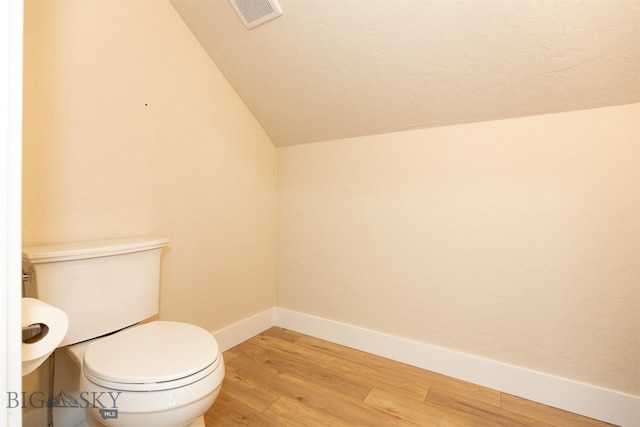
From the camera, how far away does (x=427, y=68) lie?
4.48ft

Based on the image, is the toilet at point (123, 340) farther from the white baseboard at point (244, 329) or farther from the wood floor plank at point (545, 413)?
the wood floor plank at point (545, 413)

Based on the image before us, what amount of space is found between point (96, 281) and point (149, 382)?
49cm

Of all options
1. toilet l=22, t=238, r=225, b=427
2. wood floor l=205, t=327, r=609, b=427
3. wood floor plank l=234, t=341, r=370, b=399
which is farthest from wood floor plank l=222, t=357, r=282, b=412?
toilet l=22, t=238, r=225, b=427

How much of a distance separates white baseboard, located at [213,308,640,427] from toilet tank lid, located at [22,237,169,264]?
818 millimetres

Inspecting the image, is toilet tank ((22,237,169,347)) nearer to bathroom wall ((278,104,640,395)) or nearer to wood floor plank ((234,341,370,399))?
wood floor plank ((234,341,370,399))

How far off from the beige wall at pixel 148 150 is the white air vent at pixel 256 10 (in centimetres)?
37

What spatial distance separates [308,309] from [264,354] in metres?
0.44

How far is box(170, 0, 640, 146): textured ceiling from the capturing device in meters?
1.10

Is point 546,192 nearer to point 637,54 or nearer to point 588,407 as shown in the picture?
point 637,54

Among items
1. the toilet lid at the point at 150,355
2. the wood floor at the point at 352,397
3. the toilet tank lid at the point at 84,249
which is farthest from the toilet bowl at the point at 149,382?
the wood floor at the point at 352,397

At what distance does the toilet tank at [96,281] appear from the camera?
3.18 ft

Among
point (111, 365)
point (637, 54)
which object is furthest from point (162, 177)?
point (637, 54)

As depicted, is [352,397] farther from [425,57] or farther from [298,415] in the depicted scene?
[425,57]

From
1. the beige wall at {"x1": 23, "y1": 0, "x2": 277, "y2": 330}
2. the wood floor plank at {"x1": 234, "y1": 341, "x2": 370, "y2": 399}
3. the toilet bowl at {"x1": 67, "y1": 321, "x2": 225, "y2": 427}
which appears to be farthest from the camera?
the wood floor plank at {"x1": 234, "y1": 341, "x2": 370, "y2": 399}
